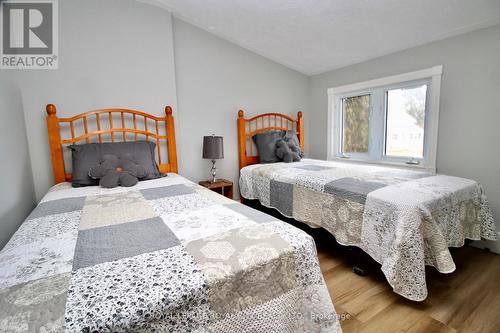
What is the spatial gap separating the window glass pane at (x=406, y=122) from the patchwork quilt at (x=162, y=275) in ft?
8.02

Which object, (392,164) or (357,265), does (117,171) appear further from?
(392,164)

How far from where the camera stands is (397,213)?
4.97 ft

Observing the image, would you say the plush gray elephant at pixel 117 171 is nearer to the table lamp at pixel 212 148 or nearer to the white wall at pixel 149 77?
the white wall at pixel 149 77

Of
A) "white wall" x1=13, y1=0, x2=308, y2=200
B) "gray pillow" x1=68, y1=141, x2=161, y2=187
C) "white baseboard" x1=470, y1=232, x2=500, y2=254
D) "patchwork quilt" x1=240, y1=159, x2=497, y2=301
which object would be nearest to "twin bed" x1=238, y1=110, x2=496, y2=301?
"patchwork quilt" x1=240, y1=159, x2=497, y2=301

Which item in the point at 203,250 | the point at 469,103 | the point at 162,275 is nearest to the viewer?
the point at 162,275

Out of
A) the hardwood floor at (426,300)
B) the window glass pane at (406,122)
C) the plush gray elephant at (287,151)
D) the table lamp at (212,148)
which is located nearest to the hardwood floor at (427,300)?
the hardwood floor at (426,300)

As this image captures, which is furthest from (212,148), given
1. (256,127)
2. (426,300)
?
(426,300)

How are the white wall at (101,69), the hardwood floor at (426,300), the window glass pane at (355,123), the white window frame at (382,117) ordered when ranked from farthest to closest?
1. the window glass pane at (355,123)
2. the white window frame at (382,117)
3. the white wall at (101,69)
4. the hardwood floor at (426,300)

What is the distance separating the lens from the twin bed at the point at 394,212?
1465 millimetres

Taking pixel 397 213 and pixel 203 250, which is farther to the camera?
pixel 397 213

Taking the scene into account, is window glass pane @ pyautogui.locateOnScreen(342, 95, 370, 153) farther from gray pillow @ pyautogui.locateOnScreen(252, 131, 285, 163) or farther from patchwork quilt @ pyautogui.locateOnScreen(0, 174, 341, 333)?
patchwork quilt @ pyautogui.locateOnScreen(0, 174, 341, 333)

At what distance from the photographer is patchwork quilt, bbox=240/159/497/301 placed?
146 cm

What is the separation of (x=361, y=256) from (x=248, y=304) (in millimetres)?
1672

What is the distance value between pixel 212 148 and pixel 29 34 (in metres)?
1.87
